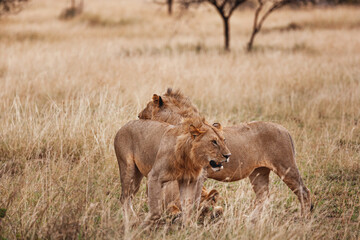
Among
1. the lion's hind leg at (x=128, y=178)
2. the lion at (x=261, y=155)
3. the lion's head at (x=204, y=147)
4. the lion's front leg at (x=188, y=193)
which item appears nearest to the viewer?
the lion's head at (x=204, y=147)

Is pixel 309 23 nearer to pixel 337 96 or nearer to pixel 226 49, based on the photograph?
pixel 226 49

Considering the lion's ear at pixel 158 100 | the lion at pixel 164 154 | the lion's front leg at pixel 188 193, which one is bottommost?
the lion's front leg at pixel 188 193

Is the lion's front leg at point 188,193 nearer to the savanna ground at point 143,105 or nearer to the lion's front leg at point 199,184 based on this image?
the lion's front leg at point 199,184

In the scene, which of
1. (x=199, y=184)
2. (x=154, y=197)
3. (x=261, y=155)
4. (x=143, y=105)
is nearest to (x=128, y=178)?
(x=154, y=197)

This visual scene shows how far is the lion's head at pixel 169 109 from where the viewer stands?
168 inches

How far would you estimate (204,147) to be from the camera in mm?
3342

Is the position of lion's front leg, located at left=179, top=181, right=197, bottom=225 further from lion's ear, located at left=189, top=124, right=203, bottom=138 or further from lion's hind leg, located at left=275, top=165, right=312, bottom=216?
lion's hind leg, located at left=275, top=165, right=312, bottom=216

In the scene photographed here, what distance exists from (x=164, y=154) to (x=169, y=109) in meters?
0.91

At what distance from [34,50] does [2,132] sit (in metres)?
7.38

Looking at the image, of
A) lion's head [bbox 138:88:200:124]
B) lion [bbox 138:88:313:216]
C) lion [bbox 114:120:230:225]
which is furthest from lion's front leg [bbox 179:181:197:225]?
lion's head [bbox 138:88:200:124]

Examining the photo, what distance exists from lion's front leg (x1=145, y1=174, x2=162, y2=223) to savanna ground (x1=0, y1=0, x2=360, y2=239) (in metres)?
0.14

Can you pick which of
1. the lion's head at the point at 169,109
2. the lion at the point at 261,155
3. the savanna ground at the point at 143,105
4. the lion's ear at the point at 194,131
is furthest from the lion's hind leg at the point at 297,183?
the lion's ear at the point at 194,131

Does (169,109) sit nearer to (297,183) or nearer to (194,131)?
(194,131)

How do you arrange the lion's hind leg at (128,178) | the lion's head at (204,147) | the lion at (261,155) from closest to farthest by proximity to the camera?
the lion's head at (204,147) → the lion's hind leg at (128,178) → the lion at (261,155)
